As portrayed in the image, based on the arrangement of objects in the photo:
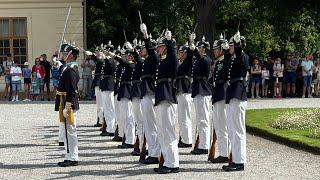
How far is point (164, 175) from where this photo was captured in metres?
11.4

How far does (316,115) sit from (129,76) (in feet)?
17.9

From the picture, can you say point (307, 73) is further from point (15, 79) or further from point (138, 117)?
point (138, 117)

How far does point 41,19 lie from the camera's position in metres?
32.6

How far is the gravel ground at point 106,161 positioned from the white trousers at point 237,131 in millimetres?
278

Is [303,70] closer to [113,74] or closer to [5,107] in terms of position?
[5,107]

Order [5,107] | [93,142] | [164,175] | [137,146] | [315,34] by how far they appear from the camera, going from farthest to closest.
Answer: [315,34], [5,107], [93,142], [137,146], [164,175]

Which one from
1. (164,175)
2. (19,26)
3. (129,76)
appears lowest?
(164,175)

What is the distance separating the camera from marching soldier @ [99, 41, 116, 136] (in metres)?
17.2

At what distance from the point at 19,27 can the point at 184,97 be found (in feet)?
63.6

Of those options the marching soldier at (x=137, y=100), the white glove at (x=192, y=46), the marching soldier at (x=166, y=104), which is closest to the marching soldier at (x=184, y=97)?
the marching soldier at (x=137, y=100)

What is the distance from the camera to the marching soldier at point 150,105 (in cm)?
1251

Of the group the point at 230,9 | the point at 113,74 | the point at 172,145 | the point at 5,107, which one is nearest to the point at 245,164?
the point at 172,145

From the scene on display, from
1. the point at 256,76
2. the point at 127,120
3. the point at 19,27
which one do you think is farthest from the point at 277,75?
the point at 127,120

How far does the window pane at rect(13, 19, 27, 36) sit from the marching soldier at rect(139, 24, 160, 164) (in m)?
20.8
